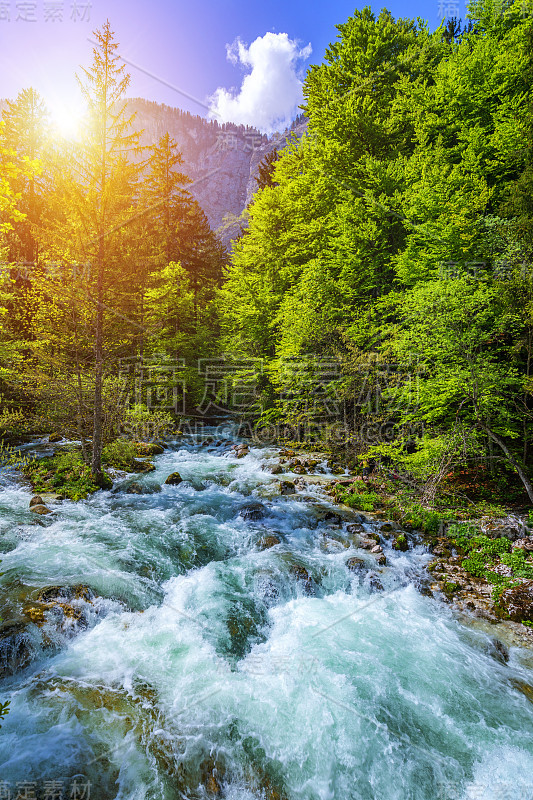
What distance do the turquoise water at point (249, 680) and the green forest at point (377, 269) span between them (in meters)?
3.86

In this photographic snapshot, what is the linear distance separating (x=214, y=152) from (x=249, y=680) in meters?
211

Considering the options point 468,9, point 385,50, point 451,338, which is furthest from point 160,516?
point 385,50

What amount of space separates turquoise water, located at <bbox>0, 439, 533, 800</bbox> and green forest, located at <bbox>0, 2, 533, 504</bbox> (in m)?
3.86

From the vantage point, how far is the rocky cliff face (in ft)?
496

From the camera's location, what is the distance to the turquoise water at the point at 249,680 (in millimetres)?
3795

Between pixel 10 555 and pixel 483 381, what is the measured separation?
1078cm

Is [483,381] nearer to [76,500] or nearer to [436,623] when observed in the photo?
[436,623]

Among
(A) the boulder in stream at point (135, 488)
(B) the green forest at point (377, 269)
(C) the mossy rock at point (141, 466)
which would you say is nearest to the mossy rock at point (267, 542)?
(B) the green forest at point (377, 269)

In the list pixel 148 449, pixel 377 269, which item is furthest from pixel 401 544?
pixel 148 449

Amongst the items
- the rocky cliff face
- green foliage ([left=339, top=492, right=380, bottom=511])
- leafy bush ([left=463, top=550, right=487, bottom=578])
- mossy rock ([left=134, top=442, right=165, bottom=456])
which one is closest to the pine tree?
mossy rock ([left=134, top=442, right=165, bottom=456])

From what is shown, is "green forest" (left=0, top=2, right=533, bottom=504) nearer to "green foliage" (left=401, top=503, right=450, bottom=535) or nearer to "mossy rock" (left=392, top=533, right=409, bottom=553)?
"green foliage" (left=401, top=503, right=450, bottom=535)

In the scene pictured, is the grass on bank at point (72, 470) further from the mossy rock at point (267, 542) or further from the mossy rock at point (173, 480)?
the mossy rock at point (267, 542)

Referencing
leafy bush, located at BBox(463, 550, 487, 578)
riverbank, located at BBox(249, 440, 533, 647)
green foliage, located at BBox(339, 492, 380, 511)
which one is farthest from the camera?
green foliage, located at BBox(339, 492, 380, 511)

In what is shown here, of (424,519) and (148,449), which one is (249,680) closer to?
(424,519)
